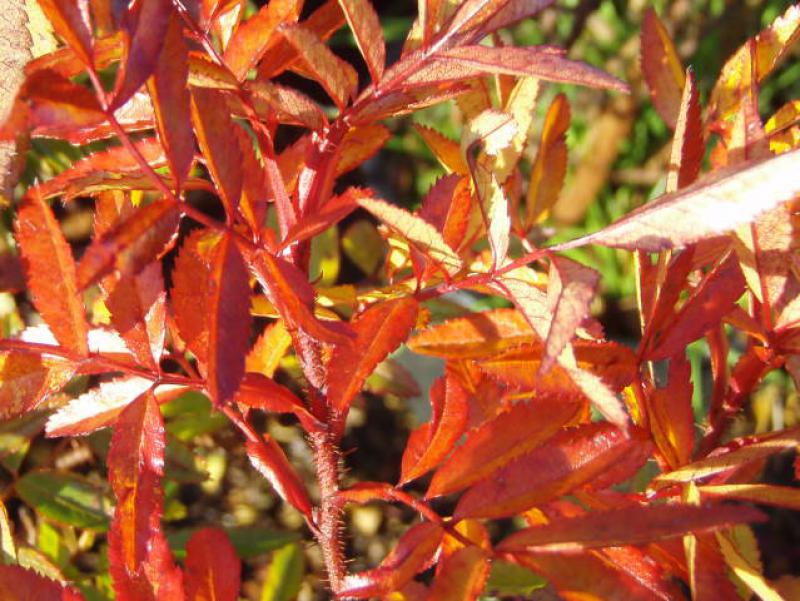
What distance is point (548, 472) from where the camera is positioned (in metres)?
0.50

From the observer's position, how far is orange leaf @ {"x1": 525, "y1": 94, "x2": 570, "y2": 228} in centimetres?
71

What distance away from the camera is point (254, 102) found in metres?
0.51

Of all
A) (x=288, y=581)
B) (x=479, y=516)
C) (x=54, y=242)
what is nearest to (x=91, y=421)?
(x=54, y=242)

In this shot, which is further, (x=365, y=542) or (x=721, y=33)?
Result: (x=721, y=33)

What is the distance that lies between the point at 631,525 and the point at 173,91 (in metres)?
0.31

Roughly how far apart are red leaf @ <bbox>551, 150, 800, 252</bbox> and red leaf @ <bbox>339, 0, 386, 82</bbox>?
16 cm

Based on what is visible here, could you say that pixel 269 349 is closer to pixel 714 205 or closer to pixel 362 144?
pixel 362 144

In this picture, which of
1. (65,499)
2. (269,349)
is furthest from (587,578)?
(65,499)

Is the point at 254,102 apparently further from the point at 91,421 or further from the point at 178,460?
the point at 178,460

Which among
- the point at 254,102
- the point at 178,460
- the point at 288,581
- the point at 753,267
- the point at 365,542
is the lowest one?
the point at 365,542

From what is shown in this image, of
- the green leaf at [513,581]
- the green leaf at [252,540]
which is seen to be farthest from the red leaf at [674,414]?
the green leaf at [252,540]

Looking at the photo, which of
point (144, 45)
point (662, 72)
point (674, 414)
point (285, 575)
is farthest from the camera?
point (285, 575)

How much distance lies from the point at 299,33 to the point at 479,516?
0.93ft

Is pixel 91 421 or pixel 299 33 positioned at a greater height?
pixel 299 33
